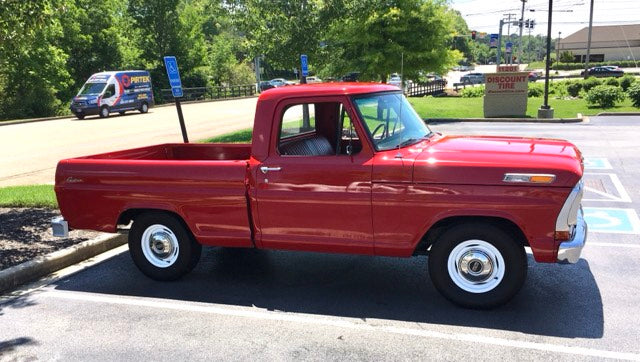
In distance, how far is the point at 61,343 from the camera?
13.9 ft

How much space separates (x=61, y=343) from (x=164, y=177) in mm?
1763

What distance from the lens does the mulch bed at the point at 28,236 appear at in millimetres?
6242

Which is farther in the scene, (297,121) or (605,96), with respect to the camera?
(605,96)

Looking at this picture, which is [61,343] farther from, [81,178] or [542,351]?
[542,351]

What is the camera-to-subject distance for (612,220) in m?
7.11

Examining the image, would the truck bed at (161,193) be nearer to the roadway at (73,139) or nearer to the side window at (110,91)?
the roadway at (73,139)

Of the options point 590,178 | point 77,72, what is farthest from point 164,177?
point 77,72

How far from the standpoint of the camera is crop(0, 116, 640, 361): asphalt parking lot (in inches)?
156

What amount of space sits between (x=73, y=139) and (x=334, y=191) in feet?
59.1

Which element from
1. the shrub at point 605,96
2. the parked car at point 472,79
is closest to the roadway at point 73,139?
the shrub at point 605,96

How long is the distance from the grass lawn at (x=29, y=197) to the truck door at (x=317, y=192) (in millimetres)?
5296

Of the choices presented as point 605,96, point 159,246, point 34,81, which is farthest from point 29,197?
point 34,81

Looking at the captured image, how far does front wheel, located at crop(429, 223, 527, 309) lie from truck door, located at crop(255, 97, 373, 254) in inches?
26.0

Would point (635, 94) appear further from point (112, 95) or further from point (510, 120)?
point (112, 95)
